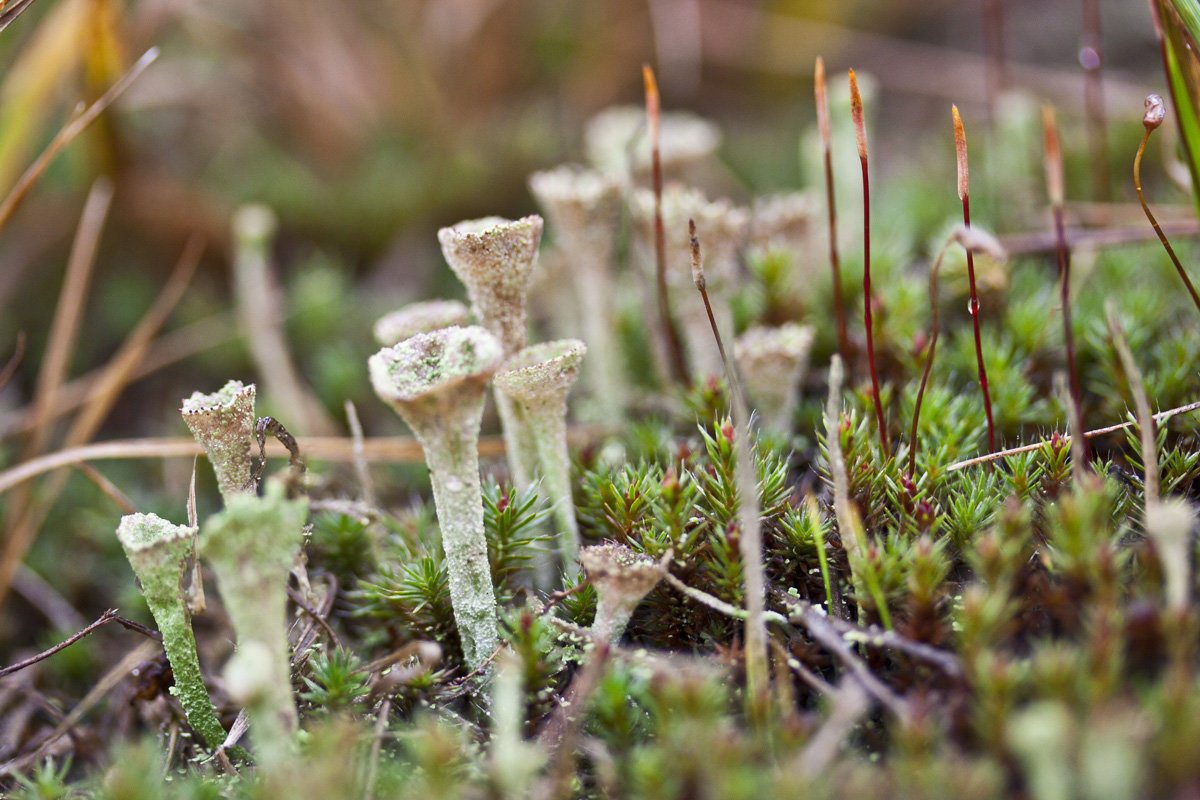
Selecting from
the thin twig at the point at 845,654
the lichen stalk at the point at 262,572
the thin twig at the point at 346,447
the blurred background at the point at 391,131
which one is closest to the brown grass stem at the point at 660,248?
the thin twig at the point at 346,447

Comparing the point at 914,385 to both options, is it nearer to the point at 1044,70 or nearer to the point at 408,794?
the point at 408,794

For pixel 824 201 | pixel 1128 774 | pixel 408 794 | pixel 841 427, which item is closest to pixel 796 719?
pixel 1128 774

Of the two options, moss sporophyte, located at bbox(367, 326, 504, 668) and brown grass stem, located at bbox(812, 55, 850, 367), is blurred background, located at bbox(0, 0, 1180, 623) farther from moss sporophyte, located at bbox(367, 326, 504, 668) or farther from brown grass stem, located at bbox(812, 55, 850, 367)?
moss sporophyte, located at bbox(367, 326, 504, 668)

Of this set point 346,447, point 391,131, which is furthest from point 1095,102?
point 391,131

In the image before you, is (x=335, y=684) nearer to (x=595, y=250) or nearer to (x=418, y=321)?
(x=418, y=321)

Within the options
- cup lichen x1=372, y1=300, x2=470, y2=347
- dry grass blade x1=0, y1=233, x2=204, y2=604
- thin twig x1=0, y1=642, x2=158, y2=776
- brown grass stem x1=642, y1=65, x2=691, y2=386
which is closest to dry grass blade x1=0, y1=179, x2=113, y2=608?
dry grass blade x1=0, y1=233, x2=204, y2=604

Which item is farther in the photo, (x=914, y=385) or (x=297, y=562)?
(x=914, y=385)
